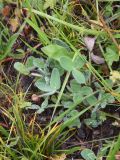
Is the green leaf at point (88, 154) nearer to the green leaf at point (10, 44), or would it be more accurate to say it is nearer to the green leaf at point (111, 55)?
the green leaf at point (111, 55)

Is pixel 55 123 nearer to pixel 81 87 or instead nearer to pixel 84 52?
pixel 81 87

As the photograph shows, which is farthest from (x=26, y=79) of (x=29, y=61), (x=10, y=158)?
(x=10, y=158)

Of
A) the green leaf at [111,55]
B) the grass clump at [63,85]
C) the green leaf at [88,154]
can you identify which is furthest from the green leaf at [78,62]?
the green leaf at [88,154]

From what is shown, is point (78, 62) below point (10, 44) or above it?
below

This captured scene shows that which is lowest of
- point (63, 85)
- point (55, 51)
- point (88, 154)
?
point (88, 154)

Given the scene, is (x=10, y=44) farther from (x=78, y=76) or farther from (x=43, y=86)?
(x=78, y=76)

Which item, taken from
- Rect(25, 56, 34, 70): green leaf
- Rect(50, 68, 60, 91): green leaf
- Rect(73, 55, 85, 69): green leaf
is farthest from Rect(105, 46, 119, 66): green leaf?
Rect(25, 56, 34, 70): green leaf

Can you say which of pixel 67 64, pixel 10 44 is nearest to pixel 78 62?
pixel 67 64
